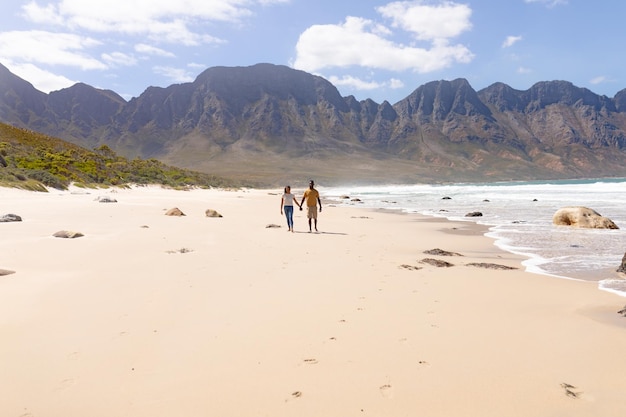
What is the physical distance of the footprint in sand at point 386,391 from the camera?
3236 millimetres

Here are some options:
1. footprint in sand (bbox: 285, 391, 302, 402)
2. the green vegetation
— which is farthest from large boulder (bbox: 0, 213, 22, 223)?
the green vegetation

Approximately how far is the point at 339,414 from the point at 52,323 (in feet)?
11.8

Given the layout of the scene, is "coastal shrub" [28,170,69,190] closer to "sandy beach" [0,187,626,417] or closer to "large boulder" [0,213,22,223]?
"large boulder" [0,213,22,223]

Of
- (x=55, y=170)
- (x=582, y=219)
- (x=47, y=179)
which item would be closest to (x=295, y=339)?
(x=582, y=219)

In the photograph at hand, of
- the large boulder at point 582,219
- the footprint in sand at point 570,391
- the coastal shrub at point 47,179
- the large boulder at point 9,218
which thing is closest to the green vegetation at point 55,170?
the coastal shrub at point 47,179

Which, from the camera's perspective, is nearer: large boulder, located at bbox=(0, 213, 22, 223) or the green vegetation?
large boulder, located at bbox=(0, 213, 22, 223)

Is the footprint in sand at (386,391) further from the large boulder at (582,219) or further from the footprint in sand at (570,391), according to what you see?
the large boulder at (582,219)

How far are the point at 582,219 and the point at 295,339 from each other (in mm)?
15983

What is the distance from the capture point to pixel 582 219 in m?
16.0

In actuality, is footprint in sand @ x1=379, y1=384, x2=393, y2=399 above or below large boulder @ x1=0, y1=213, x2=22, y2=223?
below

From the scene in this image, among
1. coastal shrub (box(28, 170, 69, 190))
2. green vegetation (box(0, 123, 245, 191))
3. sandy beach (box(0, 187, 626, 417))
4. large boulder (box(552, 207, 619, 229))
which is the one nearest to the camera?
sandy beach (box(0, 187, 626, 417))

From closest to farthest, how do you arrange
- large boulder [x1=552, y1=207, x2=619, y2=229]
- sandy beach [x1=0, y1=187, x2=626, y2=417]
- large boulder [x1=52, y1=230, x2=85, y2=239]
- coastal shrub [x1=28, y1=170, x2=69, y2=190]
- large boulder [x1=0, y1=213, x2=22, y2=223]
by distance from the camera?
1. sandy beach [x1=0, y1=187, x2=626, y2=417]
2. large boulder [x1=52, y1=230, x2=85, y2=239]
3. large boulder [x1=0, y1=213, x2=22, y2=223]
4. large boulder [x1=552, y1=207, x2=619, y2=229]
5. coastal shrub [x1=28, y1=170, x2=69, y2=190]

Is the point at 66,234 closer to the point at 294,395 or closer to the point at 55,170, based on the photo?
the point at 294,395

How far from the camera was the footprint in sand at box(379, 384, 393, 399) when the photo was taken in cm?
324
